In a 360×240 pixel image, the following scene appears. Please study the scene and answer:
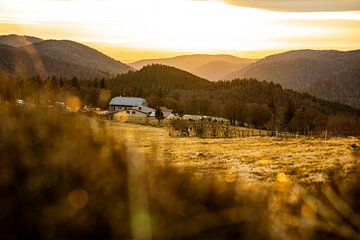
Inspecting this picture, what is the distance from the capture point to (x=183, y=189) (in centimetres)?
481

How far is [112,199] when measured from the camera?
4.37 metres

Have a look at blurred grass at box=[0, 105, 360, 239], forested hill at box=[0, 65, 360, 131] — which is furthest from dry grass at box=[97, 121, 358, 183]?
forested hill at box=[0, 65, 360, 131]

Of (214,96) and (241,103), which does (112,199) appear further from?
(214,96)

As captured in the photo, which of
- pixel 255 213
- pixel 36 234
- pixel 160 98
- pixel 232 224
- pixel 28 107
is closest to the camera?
pixel 36 234

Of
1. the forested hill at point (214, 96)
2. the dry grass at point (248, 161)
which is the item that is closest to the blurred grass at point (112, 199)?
the dry grass at point (248, 161)

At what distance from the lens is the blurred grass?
4.07 meters

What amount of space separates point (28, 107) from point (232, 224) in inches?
121

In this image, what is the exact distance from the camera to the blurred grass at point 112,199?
4.07 m

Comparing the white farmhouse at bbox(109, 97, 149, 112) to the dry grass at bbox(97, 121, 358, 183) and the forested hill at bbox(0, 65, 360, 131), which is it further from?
the dry grass at bbox(97, 121, 358, 183)

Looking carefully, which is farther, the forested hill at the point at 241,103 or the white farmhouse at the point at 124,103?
the white farmhouse at the point at 124,103

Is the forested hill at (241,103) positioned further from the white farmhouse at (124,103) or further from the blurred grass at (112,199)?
the blurred grass at (112,199)

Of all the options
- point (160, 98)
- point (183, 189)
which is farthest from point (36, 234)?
point (160, 98)

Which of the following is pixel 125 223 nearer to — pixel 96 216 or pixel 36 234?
pixel 96 216

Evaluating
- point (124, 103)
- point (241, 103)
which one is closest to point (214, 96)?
point (124, 103)
